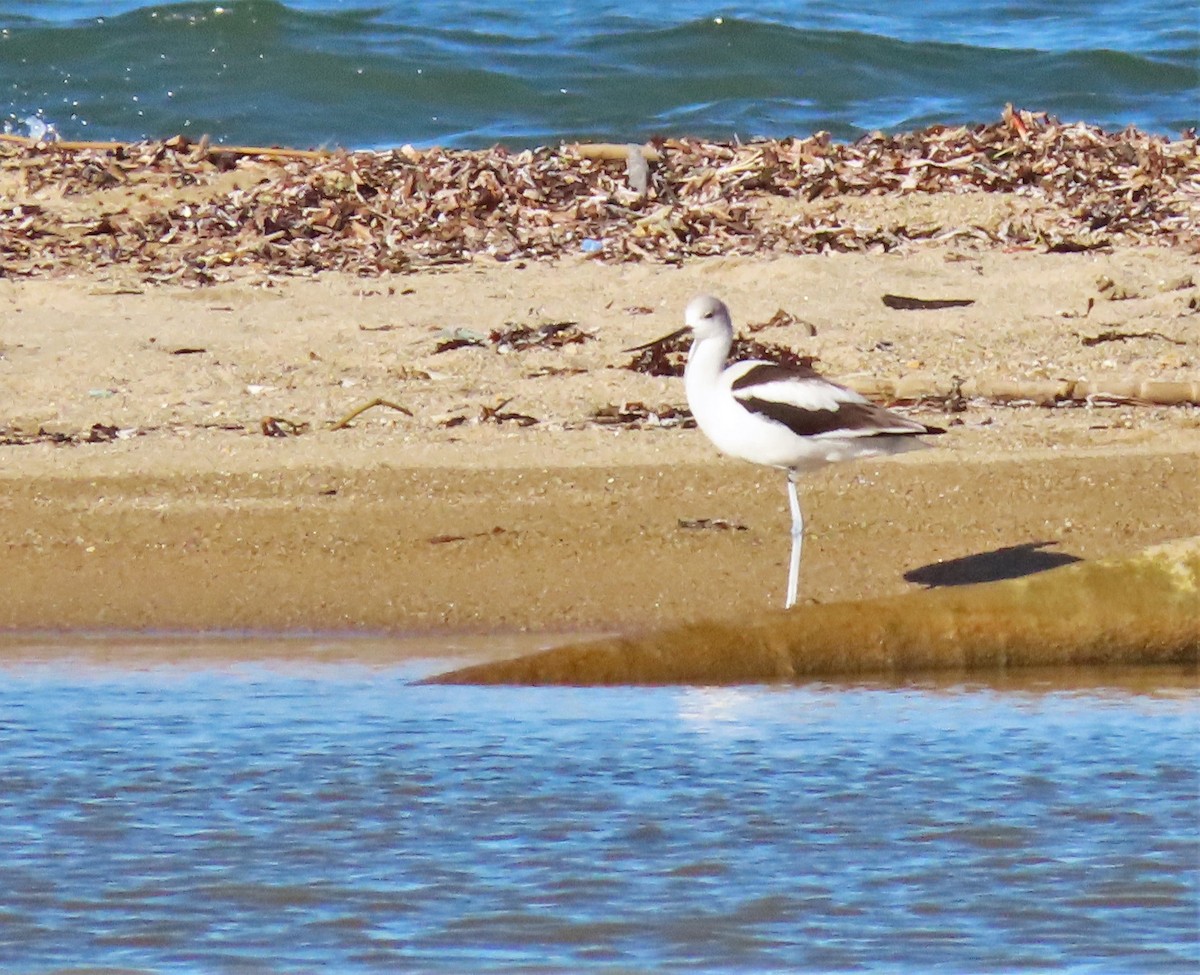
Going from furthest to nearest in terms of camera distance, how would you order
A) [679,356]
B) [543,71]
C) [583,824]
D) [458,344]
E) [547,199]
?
[543,71]
[547,199]
[458,344]
[679,356]
[583,824]

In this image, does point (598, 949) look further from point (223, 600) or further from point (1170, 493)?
point (1170, 493)

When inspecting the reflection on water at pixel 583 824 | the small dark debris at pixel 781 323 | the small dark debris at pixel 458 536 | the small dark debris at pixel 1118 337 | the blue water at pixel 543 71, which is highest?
the blue water at pixel 543 71

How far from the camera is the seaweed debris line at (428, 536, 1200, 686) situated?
263 inches

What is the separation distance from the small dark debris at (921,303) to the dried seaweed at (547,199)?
3.92ft

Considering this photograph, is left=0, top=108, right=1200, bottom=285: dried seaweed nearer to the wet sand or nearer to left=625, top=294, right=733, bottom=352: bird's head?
the wet sand

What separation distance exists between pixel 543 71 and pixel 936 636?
1326 cm

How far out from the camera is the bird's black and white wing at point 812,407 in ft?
25.2

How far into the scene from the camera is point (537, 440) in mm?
9266

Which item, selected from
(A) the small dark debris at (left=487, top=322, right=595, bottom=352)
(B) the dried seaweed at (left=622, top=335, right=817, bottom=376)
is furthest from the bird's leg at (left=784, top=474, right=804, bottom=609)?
(A) the small dark debris at (left=487, top=322, right=595, bottom=352)

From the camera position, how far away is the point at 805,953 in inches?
172

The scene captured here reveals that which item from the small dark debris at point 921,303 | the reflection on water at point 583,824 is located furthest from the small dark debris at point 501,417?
the reflection on water at point 583,824

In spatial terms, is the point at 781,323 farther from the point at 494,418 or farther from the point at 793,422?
the point at 793,422

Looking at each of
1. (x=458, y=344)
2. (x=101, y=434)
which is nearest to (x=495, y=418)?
(x=458, y=344)

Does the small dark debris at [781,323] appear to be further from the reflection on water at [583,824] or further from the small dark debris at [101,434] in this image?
the reflection on water at [583,824]
